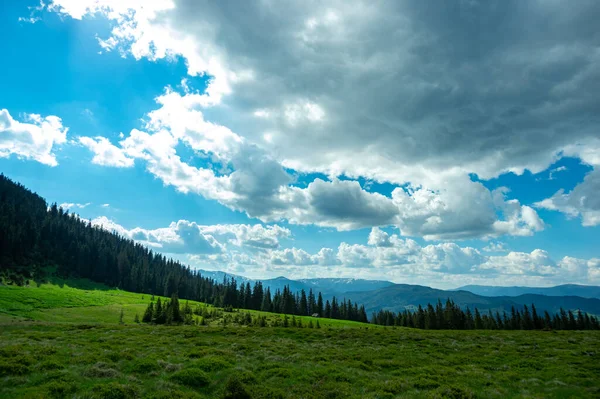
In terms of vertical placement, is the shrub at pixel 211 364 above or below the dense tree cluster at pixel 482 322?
above

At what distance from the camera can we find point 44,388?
14.8 m

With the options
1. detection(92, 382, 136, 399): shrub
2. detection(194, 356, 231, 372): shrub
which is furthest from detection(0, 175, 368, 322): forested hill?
detection(92, 382, 136, 399): shrub

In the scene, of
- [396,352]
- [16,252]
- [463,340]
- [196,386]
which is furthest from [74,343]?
[16,252]

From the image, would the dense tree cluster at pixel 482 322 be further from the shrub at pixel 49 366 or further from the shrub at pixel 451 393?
the shrub at pixel 49 366

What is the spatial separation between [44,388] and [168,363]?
26.1 feet

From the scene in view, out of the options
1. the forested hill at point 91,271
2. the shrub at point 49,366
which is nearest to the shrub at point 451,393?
the shrub at point 49,366

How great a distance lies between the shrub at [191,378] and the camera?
17625 mm

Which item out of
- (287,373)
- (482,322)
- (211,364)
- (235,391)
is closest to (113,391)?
(235,391)

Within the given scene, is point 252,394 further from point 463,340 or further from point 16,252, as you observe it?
point 16,252

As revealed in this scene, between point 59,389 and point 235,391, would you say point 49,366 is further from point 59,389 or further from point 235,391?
point 235,391

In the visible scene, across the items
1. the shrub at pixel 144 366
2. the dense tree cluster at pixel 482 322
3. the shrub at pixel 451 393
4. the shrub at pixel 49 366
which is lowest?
the dense tree cluster at pixel 482 322

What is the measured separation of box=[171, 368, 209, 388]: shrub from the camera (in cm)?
Answer: 1762

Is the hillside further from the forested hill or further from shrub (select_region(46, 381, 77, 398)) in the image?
the forested hill

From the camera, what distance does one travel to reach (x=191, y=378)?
59.0 ft
